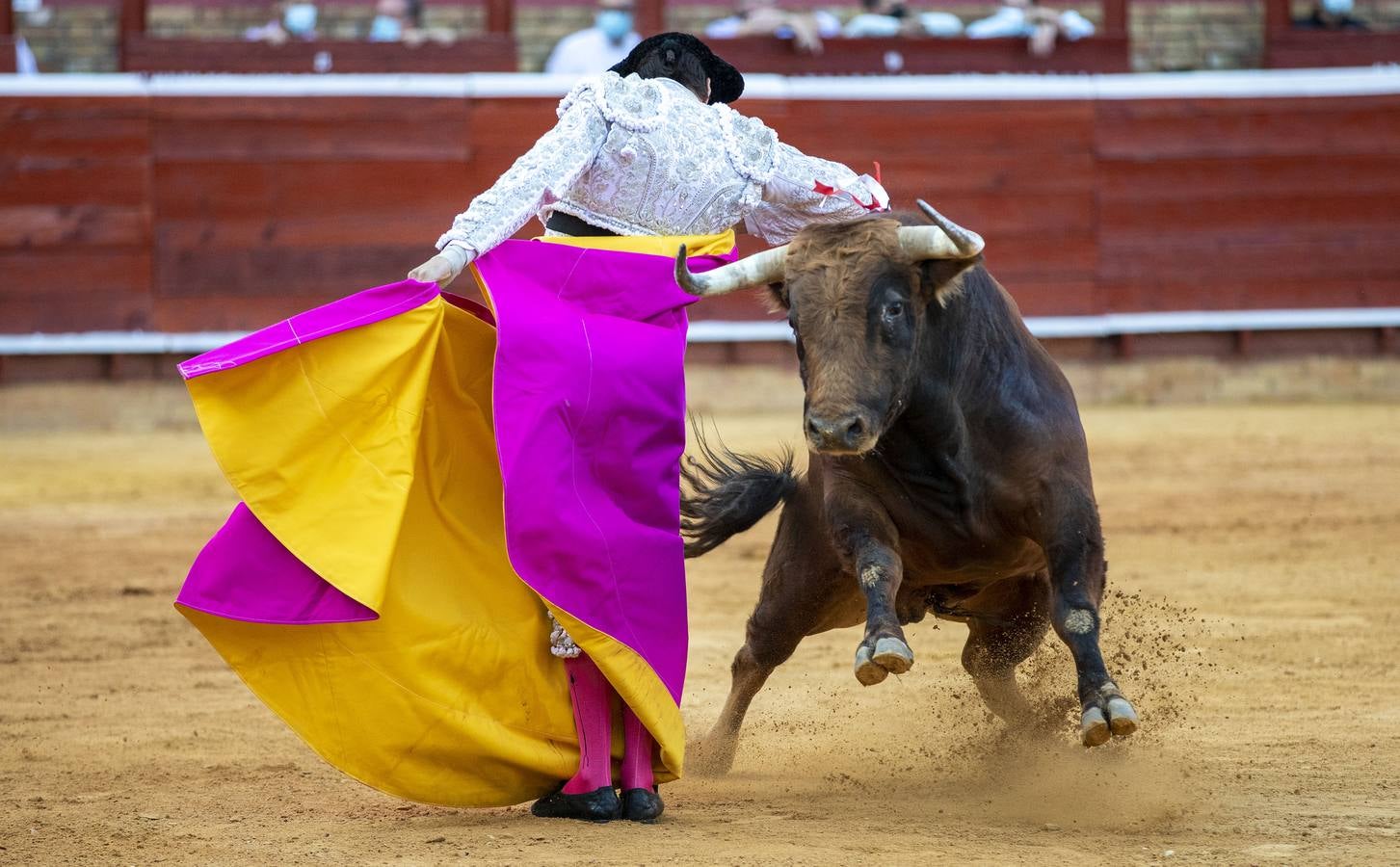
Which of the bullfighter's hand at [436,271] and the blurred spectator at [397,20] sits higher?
the bullfighter's hand at [436,271]

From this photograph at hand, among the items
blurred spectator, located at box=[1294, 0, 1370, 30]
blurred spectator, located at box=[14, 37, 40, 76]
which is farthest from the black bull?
blurred spectator, located at box=[1294, 0, 1370, 30]

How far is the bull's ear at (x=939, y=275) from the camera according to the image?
10.1 feet

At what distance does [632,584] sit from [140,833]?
3.11 feet

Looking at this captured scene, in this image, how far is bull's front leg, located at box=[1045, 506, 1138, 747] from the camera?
286cm

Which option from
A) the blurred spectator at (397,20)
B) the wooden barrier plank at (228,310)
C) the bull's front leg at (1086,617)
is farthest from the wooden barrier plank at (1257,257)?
the bull's front leg at (1086,617)

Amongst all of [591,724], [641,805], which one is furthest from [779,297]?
[641,805]

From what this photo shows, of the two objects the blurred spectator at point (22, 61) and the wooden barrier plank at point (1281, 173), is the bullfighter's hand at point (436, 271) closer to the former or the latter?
the blurred spectator at point (22, 61)

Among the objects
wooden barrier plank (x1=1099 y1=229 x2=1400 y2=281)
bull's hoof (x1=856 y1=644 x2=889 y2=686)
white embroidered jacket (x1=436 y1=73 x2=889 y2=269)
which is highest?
white embroidered jacket (x1=436 y1=73 x2=889 y2=269)

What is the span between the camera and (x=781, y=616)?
12.5 ft

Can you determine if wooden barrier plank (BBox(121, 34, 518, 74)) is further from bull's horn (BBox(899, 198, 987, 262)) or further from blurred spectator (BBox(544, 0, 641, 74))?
bull's horn (BBox(899, 198, 987, 262))

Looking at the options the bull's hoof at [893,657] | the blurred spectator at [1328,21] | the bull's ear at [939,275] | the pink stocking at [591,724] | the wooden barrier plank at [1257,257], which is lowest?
the wooden barrier plank at [1257,257]

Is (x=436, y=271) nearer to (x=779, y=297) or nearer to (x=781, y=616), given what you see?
(x=779, y=297)

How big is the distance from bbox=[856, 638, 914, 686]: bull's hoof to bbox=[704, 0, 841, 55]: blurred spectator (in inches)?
288

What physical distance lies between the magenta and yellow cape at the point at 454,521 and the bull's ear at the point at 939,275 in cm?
42
